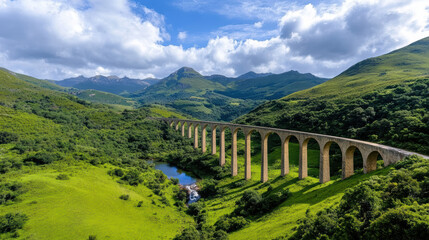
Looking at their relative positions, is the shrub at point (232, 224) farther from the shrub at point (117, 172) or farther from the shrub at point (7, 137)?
the shrub at point (7, 137)

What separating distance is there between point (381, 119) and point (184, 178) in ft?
166

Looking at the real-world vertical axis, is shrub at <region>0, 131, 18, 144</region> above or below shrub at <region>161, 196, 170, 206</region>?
above

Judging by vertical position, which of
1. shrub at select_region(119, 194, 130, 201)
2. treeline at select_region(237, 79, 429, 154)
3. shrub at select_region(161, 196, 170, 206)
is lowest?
shrub at select_region(161, 196, 170, 206)

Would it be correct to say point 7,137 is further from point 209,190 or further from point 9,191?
point 209,190

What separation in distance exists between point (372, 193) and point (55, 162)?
54703 mm

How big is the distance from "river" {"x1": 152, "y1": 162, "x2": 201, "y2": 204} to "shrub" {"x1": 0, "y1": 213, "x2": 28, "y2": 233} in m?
27.0

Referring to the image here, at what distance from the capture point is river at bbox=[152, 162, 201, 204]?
5021 cm

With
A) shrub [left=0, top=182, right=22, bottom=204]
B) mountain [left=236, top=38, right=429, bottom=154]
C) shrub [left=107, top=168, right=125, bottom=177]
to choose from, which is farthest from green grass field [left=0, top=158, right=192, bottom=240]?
mountain [left=236, top=38, right=429, bottom=154]

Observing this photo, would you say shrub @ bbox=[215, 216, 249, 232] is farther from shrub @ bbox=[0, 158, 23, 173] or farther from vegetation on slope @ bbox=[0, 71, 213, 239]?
shrub @ bbox=[0, 158, 23, 173]

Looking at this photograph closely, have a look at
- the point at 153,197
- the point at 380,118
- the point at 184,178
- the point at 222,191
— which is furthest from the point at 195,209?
the point at 380,118

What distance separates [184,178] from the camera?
6347cm

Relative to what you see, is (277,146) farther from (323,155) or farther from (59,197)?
(59,197)

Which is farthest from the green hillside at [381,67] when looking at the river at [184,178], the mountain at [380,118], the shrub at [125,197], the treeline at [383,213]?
the treeline at [383,213]

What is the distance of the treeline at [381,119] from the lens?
35.2m
